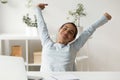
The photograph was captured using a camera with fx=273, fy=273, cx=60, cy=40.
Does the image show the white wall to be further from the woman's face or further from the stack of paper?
the stack of paper

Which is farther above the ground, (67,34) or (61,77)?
(67,34)

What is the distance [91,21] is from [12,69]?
2777 millimetres

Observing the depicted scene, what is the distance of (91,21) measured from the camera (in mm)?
4062

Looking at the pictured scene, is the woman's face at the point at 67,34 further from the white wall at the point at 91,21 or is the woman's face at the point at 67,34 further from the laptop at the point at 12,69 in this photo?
the white wall at the point at 91,21

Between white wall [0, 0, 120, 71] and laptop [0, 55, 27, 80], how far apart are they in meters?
2.39

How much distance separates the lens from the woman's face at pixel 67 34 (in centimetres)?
242

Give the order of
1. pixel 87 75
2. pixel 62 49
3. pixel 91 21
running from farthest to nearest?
1. pixel 91 21
2. pixel 62 49
3. pixel 87 75

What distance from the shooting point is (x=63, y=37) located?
2412 mm

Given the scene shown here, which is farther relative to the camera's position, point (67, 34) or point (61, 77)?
point (67, 34)

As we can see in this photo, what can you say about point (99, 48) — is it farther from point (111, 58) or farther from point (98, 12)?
point (98, 12)

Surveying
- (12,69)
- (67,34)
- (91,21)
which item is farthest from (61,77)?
(91,21)

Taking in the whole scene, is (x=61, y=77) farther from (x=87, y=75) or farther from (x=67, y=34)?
(x=67, y=34)

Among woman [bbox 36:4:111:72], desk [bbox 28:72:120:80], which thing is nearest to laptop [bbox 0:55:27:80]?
desk [bbox 28:72:120:80]

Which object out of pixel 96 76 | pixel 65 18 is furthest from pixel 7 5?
pixel 96 76
